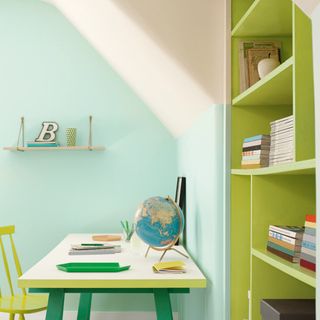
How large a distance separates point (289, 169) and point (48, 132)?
2694 millimetres

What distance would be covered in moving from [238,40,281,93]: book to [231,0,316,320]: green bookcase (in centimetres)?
2

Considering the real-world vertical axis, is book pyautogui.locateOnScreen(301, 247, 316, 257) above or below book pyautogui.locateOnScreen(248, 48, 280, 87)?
below

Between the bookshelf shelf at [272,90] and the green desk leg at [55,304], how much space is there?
1.12 metres

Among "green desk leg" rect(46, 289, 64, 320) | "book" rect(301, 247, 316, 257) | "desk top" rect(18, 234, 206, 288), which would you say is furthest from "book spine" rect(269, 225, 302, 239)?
"green desk leg" rect(46, 289, 64, 320)

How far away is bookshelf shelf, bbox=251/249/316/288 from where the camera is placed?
4.28 feet

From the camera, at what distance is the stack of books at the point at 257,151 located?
189 cm

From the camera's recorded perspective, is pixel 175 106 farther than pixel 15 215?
No

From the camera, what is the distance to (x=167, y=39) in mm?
2273

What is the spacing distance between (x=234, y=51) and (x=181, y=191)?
47.9 inches

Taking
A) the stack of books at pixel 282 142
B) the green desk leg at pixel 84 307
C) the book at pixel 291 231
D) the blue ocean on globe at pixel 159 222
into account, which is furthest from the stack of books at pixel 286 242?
the green desk leg at pixel 84 307

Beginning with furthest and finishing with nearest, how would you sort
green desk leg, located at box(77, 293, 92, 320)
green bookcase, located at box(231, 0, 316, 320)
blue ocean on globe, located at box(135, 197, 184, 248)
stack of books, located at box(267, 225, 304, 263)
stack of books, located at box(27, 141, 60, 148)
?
stack of books, located at box(27, 141, 60, 148) < green desk leg, located at box(77, 293, 92, 320) < blue ocean on globe, located at box(135, 197, 184, 248) < stack of books, located at box(267, 225, 304, 263) < green bookcase, located at box(231, 0, 316, 320)

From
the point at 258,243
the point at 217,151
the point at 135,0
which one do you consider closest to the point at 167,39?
the point at 135,0

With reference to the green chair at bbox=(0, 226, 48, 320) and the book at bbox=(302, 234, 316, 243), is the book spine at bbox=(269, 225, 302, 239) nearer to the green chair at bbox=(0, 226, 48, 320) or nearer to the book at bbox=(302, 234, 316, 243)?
the book at bbox=(302, 234, 316, 243)

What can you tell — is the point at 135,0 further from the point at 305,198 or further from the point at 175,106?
the point at 305,198
